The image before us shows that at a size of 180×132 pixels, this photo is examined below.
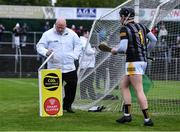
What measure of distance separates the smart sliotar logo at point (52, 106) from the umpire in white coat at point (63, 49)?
2.35ft

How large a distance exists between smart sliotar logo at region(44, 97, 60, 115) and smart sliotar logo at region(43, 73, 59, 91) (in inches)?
8.7

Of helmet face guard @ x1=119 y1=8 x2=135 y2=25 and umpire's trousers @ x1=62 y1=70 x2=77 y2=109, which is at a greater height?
helmet face guard @ x1=119 y1=8 x2=135 y2=25

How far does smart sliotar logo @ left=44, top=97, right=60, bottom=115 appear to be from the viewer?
1206 cm

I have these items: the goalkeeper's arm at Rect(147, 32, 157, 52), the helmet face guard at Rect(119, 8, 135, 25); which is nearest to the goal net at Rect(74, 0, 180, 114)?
the goalkeeper's arm at Rect(147, 32, 157, 52)

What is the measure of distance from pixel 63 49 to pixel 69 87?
834 millimetres

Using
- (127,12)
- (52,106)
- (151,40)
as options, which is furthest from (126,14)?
(52,106)

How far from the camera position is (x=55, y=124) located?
428 inches

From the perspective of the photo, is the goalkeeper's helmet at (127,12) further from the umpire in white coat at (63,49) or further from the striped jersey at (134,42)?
the umpire in white coat at (63,49)

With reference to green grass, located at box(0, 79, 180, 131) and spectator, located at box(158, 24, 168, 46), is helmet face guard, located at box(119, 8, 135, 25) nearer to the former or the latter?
green grass, located at box(0, 79, 180, 131)

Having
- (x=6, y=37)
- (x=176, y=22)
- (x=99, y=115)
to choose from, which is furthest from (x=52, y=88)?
(x=6, y=37)

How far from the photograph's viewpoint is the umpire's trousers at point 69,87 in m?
12.7

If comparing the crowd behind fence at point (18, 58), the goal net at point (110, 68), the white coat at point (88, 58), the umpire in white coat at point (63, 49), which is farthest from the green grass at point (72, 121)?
the crowd behind fence at point (18, 58)

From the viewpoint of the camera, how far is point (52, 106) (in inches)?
477

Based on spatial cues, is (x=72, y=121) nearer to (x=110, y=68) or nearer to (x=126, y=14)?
(x=126, y=14)
